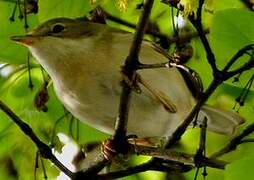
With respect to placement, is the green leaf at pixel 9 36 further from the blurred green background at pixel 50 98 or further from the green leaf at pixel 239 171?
the green leaf at pixel 239 171

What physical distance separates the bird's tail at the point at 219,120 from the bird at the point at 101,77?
28 cm

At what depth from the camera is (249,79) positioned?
2.46 metres

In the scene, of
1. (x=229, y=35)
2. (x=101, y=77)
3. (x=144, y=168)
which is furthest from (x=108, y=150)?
(x=229, y=35)

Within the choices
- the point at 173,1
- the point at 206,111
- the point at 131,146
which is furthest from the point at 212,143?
the point at 173,1

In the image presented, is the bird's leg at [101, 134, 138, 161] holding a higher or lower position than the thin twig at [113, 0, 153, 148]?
lower

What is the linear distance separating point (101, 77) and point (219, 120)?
2.36 feet

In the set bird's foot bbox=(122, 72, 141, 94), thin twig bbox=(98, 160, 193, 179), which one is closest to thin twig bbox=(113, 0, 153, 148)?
bird's foot bbox=(122, 72, 141, 94)

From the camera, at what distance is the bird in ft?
8.10

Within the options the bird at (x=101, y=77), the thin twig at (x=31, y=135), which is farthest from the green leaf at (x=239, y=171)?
the thin twig at (x=31, y=135)

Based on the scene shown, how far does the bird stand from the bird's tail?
277 millimetres

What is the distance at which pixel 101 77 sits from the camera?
8.08 feet

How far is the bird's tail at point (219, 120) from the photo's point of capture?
296 centimetres

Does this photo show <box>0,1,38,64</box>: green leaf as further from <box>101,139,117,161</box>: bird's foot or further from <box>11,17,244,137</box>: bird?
<box>101,139,117,161</box>: bird's foot

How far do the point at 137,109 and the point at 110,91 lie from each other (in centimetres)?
14
